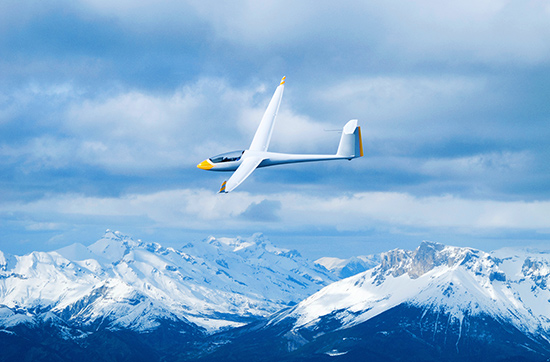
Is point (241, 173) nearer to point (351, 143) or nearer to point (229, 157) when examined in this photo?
point (229, 157)

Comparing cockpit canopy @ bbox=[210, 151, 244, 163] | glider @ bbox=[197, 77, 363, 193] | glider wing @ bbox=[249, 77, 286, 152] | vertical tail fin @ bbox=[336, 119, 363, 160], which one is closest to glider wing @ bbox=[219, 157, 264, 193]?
glider @ bbox=[197, 77, 363, 193]

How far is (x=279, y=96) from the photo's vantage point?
174 metres

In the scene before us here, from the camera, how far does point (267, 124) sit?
167250 millimetres

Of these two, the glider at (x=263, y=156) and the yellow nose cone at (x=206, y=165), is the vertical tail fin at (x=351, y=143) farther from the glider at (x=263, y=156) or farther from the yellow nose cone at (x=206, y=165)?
the yellow nose cone at (x=206, y=165)

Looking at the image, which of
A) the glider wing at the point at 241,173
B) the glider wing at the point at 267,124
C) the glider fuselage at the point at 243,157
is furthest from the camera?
the glider wing at the point at 267,124

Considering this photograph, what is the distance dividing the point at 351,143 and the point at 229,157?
27.5 metres

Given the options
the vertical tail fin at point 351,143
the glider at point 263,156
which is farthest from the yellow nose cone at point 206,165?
the vertical tail fin at point 351,143

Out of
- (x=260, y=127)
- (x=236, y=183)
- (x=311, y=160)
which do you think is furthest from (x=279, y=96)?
(x=236, y=183)

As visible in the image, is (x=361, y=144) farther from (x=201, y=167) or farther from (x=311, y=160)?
(x=201, y=167)

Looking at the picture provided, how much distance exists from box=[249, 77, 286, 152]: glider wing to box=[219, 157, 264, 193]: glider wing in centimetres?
1020

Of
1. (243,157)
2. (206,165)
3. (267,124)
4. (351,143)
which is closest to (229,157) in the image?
(243,157)

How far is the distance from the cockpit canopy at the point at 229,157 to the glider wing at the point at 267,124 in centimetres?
767

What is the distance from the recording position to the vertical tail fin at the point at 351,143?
158212 mm

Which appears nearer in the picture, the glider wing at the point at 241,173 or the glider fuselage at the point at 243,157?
the glider wing at the point at 241,173
